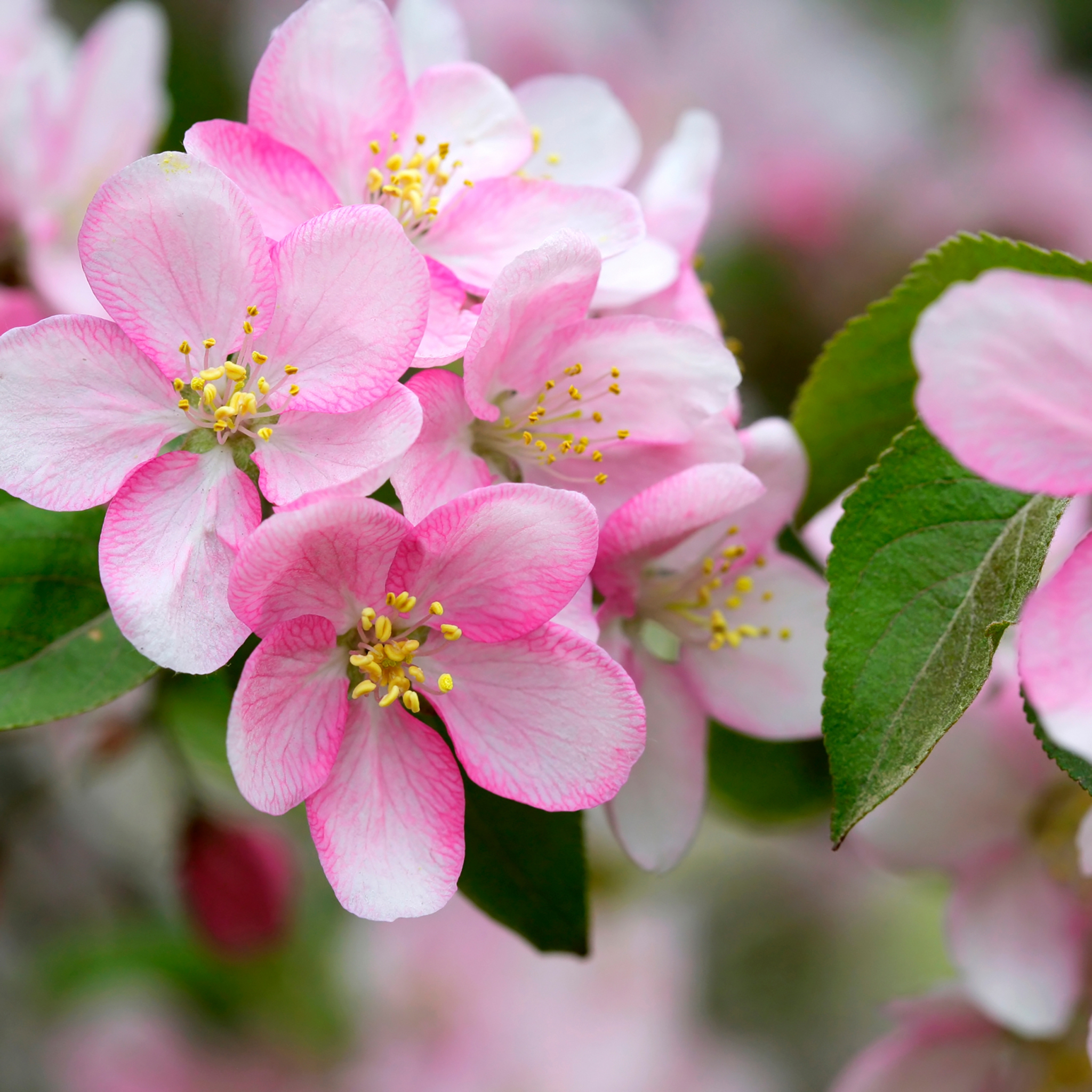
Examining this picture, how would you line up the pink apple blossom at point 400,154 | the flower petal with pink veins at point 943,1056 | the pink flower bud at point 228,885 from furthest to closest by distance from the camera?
the pink flower bud at point 228,885, the flower petal with pink veins at point 943,1056, the pink apple blossom at point 400,154

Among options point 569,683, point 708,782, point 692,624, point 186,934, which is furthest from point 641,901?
point 569,683

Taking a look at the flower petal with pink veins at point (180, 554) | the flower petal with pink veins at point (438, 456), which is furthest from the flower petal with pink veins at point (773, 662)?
the flower petal with pink veins at point (180, 554)

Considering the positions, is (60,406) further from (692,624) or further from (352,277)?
(692,624)

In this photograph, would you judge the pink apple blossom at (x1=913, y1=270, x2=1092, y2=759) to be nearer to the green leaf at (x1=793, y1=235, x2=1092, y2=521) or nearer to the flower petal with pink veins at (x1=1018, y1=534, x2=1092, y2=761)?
the flower petal with pink veins at (x1=1018, y1=534, x2=1092, y2=761)

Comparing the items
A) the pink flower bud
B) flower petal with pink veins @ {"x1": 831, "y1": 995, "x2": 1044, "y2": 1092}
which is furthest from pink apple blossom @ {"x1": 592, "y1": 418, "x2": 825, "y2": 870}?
the pink flower bud

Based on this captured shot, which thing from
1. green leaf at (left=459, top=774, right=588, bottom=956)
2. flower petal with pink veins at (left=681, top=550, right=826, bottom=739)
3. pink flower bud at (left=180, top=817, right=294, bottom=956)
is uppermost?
flower petal with pink veins at (left=681, top=550, right=826, bottom=739)

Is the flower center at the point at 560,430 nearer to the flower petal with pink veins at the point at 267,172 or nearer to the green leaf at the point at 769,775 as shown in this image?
the flower petal with pink veins at the point at 267,172
